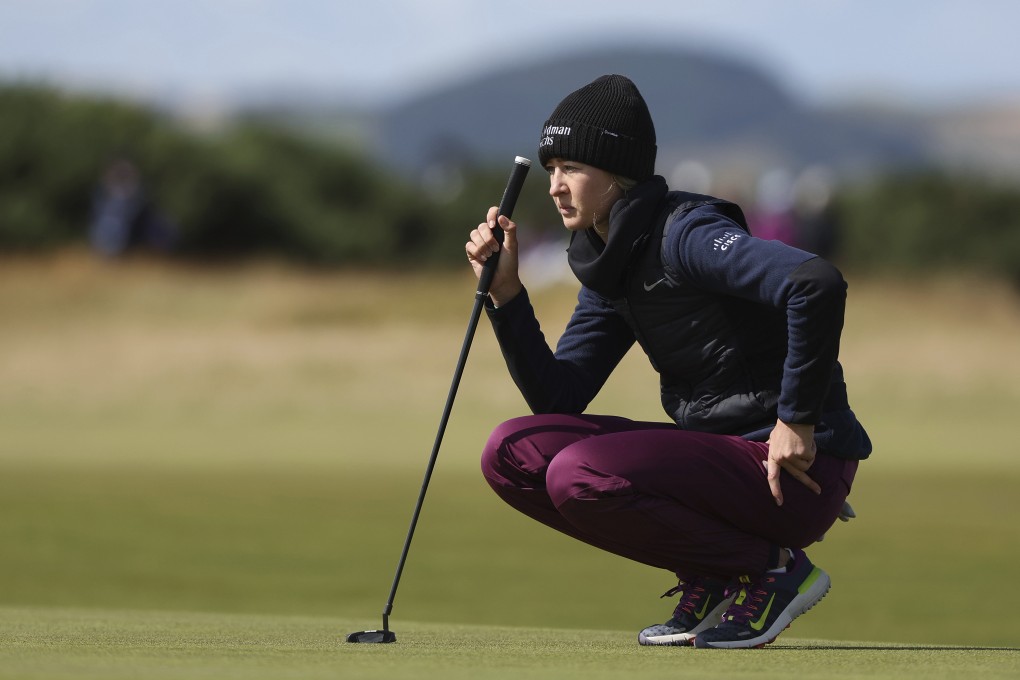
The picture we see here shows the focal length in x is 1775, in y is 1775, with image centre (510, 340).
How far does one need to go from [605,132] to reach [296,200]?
95.7 feet

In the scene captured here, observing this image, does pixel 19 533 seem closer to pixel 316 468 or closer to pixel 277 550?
pixel 277 550

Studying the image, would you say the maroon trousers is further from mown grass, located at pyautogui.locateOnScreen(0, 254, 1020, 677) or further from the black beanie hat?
the black beanie hat

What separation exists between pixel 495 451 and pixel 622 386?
49.0ft

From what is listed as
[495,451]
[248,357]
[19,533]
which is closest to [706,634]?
[495,451]

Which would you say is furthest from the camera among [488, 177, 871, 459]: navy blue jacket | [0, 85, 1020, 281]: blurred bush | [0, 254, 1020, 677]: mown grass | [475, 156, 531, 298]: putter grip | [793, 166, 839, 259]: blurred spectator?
[0, 85, 1020, 281]: blurred bush

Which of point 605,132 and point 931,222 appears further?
point 931,222

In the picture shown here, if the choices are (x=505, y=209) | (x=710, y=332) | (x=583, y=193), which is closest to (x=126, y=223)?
(x=505, y=209)

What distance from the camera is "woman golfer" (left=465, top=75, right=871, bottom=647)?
4094 millimetres

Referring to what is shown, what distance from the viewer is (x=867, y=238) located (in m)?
32.1

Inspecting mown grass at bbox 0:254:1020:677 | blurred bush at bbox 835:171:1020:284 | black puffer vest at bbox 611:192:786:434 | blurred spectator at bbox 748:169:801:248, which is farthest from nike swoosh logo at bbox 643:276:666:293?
blurred bush at bbox 835:171:1020:284

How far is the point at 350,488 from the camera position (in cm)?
1120

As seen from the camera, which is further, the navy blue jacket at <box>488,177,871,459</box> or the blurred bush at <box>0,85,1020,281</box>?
the blurred bush at <box>0,85,1020,281</box>

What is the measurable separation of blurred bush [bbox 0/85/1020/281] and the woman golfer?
2415cm

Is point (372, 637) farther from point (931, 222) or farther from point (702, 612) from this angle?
point (931, 222)
